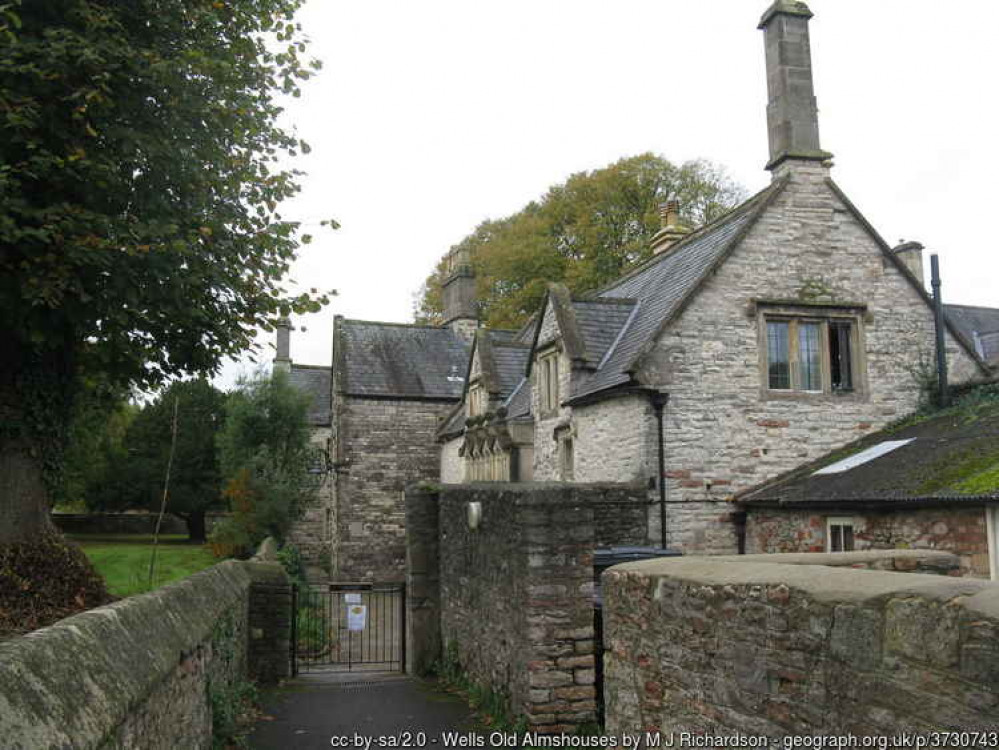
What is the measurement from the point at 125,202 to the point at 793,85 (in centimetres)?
1318

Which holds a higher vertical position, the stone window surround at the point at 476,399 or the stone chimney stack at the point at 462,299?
the stone chimney stack at the point at 462,299

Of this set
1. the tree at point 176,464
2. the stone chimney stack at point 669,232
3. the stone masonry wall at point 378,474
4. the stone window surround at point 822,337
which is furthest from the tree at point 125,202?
the tree at point 176,464

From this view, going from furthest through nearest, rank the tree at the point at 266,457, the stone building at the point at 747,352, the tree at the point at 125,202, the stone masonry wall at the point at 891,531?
the tree at the point at 266,457 < the stone building at the point at 747,352 < the stone masonry wall at the point at 891,531 < the tree at the point at 125,202

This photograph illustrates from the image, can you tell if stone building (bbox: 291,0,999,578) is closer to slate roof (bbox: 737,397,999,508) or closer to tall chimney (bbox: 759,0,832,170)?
tall chimney (bbox: 759,0,832,170)

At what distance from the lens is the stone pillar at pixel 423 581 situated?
49.9ft

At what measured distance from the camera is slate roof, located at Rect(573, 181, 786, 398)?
16031 millimetres

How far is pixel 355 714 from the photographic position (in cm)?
1207

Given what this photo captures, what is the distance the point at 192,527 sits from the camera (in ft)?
161

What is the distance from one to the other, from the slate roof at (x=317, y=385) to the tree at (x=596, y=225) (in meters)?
8.99

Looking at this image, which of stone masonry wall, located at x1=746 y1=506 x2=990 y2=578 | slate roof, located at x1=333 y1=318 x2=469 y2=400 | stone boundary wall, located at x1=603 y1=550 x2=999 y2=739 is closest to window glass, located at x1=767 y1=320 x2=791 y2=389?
stone masonry wall, located at x1=746 y1=506 x2=990 y2=578

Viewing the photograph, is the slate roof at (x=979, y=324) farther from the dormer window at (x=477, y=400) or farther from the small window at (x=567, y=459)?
the dormer window at (x=477, y=400)

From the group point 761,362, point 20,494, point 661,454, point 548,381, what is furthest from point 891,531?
point 20,494

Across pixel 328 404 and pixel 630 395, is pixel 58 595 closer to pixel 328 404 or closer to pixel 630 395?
pixel 630 395

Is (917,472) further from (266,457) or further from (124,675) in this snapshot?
(266,457)
